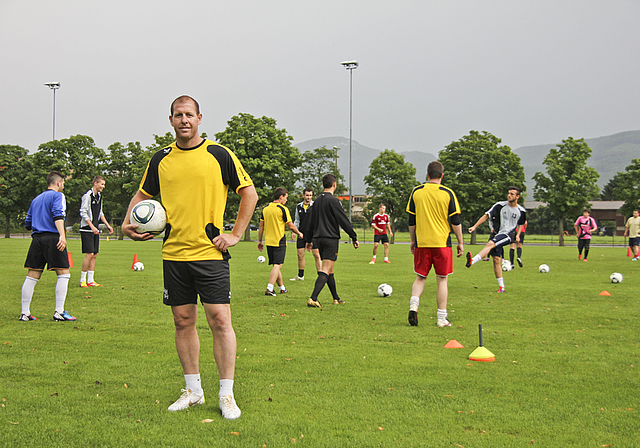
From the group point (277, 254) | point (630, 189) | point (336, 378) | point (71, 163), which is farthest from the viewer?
point (71, 163)

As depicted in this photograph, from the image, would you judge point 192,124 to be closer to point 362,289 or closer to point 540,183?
point 362,289

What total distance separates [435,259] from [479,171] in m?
50.7

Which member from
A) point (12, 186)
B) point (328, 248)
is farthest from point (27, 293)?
point (12, 186)

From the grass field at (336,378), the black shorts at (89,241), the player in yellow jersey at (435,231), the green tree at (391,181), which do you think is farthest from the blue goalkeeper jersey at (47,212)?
the green tree at (391,181)

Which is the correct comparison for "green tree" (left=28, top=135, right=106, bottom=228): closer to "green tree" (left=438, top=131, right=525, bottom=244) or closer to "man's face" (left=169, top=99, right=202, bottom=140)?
"green tree" (left=438, top=131, right=525, bottom=244)

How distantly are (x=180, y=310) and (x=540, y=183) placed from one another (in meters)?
58.9

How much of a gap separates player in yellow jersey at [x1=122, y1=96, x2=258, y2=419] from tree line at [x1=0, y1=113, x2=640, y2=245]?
48.0m

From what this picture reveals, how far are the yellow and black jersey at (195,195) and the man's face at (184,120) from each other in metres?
0.13

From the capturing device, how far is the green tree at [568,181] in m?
54.9

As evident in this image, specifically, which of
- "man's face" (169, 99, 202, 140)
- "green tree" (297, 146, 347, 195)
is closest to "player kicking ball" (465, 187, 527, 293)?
"man's face" (169, 99, 202, 140)

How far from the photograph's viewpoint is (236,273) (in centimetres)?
1666

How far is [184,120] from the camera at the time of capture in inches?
160

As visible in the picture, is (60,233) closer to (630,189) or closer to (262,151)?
(262,151)

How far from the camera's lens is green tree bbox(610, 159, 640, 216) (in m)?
57.9
